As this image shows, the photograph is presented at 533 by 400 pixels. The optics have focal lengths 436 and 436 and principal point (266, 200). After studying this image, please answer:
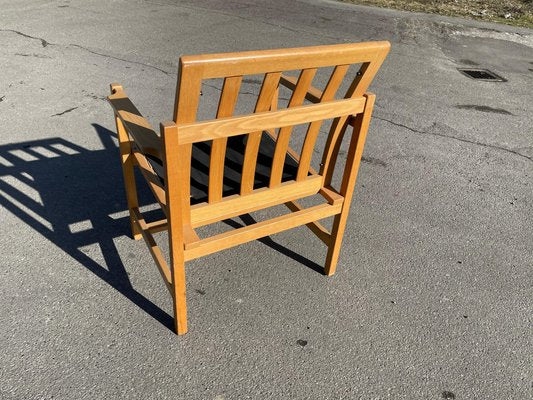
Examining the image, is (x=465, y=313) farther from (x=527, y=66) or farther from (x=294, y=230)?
(x=527, y=66)

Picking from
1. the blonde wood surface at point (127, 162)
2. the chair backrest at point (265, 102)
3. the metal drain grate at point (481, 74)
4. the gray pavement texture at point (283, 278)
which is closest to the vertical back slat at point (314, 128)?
the chair backrest at point (265, 102)

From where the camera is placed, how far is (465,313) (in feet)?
7.33

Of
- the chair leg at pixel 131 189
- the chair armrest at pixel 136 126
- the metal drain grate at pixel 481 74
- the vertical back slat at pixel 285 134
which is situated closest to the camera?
the vertical back slat at pixel 285 134

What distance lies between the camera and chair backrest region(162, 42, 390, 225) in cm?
140

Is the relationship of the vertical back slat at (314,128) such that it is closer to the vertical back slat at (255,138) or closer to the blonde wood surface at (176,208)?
the vertical back slat at (255,138)

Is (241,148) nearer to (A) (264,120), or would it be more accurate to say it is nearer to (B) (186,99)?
(A) (264,120)

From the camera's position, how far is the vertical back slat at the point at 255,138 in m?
1.57

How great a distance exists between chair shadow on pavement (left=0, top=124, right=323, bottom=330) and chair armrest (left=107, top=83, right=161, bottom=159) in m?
0.81

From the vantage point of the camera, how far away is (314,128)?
1.91 metres

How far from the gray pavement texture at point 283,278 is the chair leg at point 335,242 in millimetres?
93

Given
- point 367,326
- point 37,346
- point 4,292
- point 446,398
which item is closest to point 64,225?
point 4,292

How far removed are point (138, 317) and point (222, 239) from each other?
2.03 ft

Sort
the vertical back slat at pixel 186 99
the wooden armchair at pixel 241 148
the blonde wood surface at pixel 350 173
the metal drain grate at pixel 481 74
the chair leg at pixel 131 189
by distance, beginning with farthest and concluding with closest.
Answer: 1. the metal drain grate at pixel 481 74
2. the chair leg at pixel 131 189
3. the blonde wood surface at pixel 350 173
4. the wooden armchair at pixel 241 148
5. the vertical back slat at pixel 186 99

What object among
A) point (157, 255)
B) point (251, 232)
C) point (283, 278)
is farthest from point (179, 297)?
point (283, 278)
